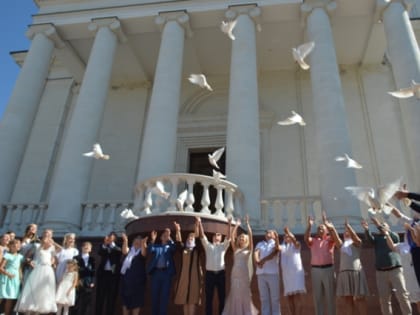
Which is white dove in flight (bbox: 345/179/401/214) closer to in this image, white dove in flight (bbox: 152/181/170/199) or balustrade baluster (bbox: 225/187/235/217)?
balustrade baluster (bbox: 225/187/235/217)

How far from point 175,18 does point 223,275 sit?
12.4 meters

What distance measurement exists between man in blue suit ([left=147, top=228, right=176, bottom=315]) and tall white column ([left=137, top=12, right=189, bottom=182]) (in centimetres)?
484

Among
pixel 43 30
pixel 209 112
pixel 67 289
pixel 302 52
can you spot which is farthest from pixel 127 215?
pixel 43 30

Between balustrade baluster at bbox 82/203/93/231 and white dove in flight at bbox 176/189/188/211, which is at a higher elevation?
balustrade baluster at bbox 82/203/93/231

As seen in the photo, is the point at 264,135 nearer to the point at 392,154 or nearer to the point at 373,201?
the point at 392,154

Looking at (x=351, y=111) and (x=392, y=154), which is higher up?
(x=351, y=111)

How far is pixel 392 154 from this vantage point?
1827 cm

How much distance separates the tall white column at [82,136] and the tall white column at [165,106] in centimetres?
218

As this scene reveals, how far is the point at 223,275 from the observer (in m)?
8.38

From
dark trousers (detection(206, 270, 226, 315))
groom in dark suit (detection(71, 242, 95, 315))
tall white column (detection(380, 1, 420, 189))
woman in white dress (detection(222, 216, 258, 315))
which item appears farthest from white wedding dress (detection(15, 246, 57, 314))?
tall white column (detection(380, 1, 420, 189))

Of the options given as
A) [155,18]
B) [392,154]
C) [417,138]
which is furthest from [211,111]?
[417,138]

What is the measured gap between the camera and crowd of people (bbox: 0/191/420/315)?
7777 millimetres

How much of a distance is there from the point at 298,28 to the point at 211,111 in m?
6.05

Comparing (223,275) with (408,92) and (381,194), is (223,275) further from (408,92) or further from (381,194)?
(408,92)
